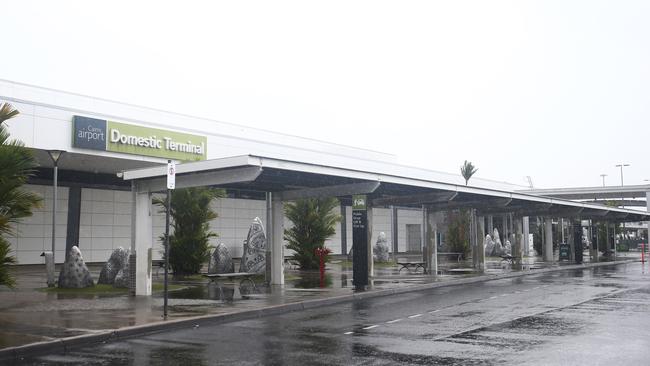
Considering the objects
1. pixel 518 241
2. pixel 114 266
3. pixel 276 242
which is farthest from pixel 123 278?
pixel 518 241

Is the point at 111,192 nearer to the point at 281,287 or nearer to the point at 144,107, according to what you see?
the point at 144,107

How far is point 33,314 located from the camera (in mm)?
13703

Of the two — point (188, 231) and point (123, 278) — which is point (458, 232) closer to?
point (188, 231)

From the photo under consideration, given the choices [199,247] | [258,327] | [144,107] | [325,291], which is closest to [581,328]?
[258,327]

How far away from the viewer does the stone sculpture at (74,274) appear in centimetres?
2034

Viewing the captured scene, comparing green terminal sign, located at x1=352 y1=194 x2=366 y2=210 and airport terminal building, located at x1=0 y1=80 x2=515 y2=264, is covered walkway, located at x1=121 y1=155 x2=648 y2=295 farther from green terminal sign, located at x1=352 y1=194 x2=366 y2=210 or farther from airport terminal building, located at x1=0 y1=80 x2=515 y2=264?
airport terminal building, located at x1=0 y1=80 x2=515 y2=264

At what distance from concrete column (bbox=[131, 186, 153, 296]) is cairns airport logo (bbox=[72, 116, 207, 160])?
13.7m

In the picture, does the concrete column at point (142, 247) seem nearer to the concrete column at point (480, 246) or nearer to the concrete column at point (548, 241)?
the concrete column at point (480, 246)

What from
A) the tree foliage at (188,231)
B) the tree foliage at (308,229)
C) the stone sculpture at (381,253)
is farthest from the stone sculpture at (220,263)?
the stone sculpture at (381,253)

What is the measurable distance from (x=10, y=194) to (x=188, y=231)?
15779mm

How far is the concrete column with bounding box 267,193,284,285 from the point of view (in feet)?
71.7

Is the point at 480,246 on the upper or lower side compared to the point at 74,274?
upper

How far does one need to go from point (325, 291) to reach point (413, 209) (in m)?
47.0

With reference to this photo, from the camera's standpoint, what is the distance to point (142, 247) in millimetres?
18297
